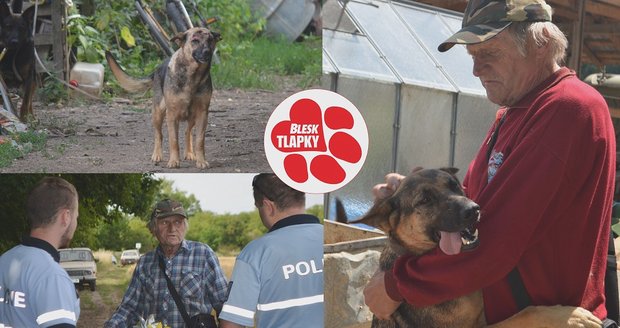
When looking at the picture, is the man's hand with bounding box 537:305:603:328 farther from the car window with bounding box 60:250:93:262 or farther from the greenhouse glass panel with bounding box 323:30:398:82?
the car window with bounding box 60:250:93:262

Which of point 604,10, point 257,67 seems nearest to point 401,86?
point 257,67

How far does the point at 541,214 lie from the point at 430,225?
0.25 meters

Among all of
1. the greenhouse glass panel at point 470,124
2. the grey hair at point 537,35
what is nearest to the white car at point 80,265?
the greenhouse glass panel at point 470,124

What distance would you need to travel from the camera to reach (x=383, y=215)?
6.30ft

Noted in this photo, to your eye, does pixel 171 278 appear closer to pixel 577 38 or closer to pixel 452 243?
pixel 452 243

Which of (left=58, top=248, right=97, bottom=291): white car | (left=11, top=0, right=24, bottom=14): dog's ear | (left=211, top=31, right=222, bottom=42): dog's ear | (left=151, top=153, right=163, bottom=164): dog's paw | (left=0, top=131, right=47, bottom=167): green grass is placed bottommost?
(left=58, top=248, right=97, bottom=291): white car

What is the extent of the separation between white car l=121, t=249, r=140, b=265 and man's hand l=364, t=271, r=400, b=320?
962 mm

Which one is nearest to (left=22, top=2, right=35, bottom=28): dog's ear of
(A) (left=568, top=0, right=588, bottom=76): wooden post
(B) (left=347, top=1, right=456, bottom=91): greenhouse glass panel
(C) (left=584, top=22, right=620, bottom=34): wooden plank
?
(B) (left=347, top=1, right=456, bottom=91): greenhouse glass panel

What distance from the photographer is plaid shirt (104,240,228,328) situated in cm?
261

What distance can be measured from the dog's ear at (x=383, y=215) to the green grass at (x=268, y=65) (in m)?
0.76

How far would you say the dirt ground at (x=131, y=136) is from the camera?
2459 mm

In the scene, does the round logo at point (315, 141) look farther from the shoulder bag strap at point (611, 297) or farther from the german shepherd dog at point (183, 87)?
the shoulder bag strap at point (611, 297)

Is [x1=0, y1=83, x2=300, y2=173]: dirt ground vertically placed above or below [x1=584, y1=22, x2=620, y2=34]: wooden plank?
below

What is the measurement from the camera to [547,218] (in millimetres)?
1817
